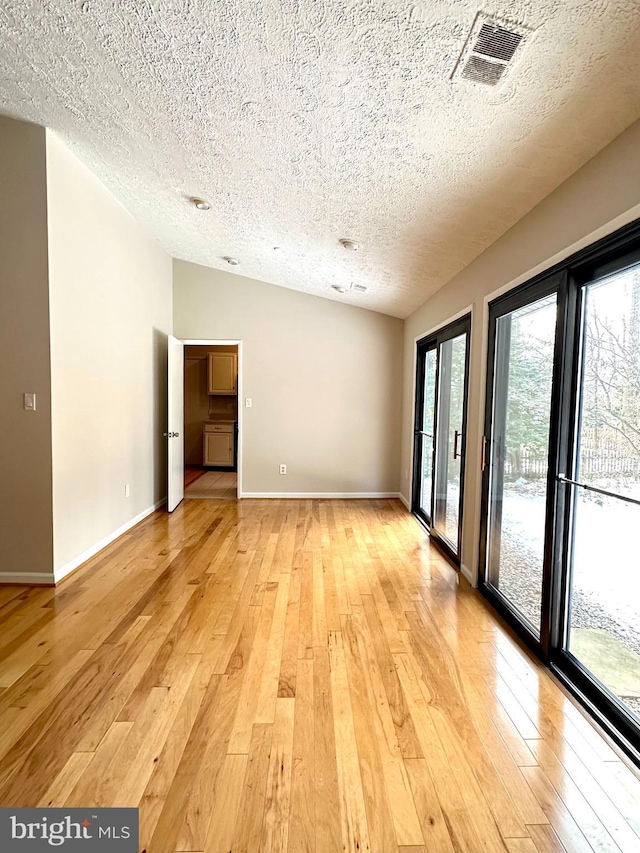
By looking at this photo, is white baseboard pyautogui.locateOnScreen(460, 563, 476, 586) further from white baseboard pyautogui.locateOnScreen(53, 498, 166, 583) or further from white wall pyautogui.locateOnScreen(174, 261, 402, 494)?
white baseboard pyautogui.locateOnScreen(53, 498, 166, 583)

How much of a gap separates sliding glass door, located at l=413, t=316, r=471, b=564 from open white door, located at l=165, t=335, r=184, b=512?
9.13 ft

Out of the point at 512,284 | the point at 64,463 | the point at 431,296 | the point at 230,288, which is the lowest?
the point at 64,463

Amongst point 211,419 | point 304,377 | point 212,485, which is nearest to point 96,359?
point 304,377

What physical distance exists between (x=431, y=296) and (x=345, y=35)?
3048 mm

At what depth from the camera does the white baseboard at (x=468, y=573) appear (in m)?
3.11

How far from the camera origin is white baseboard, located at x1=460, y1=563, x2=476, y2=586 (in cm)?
311

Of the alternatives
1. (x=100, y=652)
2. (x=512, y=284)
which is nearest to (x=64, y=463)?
(x=100, y=652)

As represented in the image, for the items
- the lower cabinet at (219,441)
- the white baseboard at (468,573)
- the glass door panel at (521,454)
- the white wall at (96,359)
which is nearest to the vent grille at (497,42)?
the glass door panel at (521,454)

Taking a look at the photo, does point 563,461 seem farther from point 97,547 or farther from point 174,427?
point 174,427

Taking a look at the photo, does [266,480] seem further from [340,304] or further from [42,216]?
[42,216]

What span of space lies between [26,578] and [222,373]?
524 cm

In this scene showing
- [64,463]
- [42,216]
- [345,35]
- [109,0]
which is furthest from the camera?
[64,463]

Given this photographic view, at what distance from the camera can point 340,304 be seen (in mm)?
5750

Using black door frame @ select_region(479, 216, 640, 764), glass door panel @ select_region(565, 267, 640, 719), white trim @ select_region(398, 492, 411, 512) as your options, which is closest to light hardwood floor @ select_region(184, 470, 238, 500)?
white trim @ select_region(398, 492, 411, 512)
